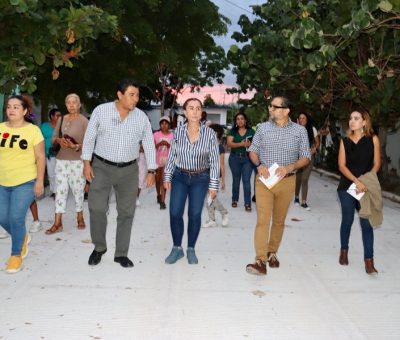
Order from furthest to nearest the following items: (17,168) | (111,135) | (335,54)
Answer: (335,54) → (111,135) → (17,168)

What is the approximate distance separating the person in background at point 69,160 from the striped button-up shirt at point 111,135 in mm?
1795

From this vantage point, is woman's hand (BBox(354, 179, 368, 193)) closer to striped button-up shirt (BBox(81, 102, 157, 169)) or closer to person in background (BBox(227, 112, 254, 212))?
striped button-up shirt (BBox(81, 102, 157, 169))

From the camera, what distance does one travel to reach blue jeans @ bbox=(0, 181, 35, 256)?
570 cm

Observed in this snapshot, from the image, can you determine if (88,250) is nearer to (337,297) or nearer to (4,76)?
(4,76)

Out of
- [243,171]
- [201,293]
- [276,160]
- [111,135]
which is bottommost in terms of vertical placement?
[201,293]

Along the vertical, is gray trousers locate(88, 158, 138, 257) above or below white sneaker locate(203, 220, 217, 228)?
above

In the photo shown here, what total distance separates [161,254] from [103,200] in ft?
3.77

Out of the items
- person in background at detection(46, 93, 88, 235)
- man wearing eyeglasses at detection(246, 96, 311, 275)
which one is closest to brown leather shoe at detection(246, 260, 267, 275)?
man wearing eyeglasses at detection(246, 96, 311, 275)

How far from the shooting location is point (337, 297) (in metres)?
5.29

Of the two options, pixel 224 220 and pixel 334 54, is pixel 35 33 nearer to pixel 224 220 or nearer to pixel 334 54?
pixel 334 54

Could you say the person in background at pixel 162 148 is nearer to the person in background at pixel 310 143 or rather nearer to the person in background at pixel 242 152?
the person in background at pixel 242 152

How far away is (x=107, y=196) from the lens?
6113mm

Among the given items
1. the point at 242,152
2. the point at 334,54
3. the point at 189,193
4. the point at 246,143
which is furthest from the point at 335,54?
the point at 242,152

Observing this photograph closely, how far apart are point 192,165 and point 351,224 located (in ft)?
6.20
